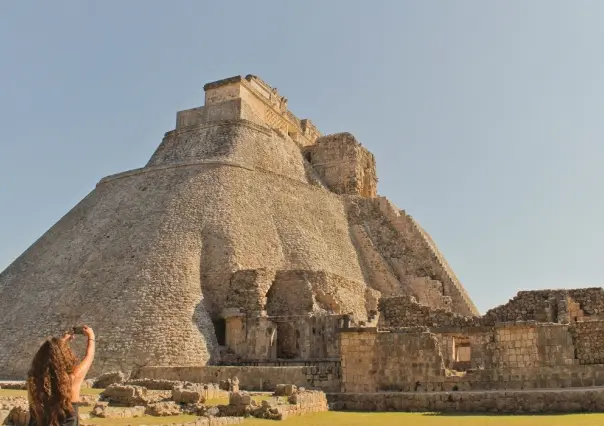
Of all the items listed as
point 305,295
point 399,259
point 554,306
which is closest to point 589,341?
point 554,306

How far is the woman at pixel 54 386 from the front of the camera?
15.0ft

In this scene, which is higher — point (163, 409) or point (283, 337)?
point (283, 337)

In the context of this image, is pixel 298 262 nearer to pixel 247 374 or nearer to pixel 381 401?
pixel 247 374

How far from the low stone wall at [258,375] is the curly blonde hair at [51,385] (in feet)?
41.7

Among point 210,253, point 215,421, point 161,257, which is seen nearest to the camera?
point 215,421

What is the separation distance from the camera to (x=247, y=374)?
19359mm

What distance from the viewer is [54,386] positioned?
4.62m

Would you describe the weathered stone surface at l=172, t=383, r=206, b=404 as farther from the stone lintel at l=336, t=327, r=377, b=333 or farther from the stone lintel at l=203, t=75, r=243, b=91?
the stone lintel at l=203, t=75, r=243, b=91

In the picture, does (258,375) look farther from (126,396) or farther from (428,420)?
(428,420)

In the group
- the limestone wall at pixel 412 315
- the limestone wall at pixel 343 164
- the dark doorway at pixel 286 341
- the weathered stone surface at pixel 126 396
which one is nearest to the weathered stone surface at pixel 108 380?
the weathered stone surface at pixel 126 396

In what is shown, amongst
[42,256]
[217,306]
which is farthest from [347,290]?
[42,256]

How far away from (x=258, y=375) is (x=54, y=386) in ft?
49.2

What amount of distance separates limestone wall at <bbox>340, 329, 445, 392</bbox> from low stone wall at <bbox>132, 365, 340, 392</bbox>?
1.10 m

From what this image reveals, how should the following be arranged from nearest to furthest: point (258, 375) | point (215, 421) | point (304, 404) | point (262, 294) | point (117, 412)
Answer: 1. point (215, 421)
2. point (117, 412)
3. point (304, 404)
4. point (258, 375)
5. point (262, 294)
